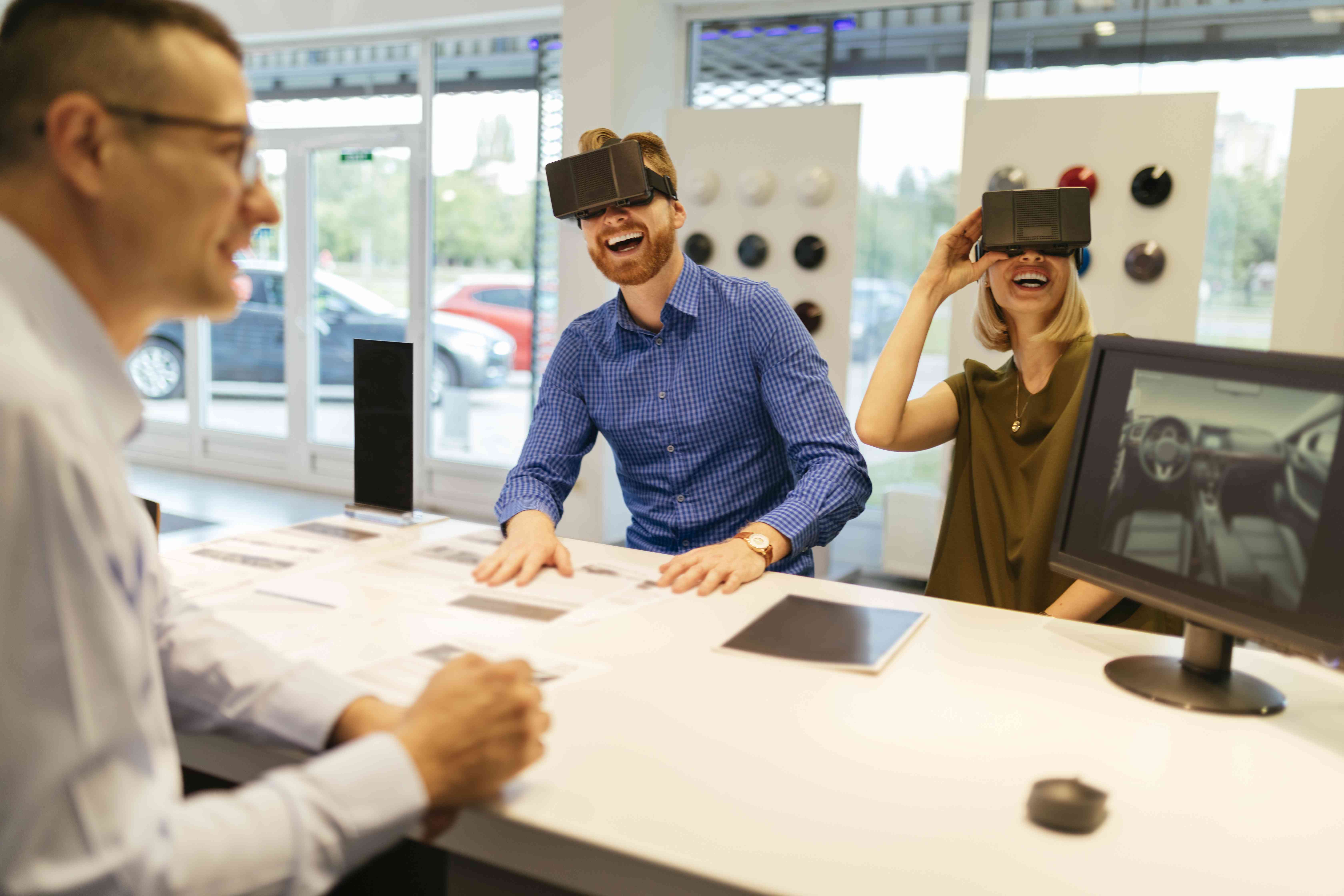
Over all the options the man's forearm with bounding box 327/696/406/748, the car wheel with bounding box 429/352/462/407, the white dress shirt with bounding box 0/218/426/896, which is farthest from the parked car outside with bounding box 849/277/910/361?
the white dress shirt with bounding box 0/218/426/896

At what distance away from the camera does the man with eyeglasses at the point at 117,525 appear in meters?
0.71

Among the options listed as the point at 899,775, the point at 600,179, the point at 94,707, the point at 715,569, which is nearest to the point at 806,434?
the point at 715,569

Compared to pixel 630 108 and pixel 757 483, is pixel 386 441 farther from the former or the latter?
pixel 630 108

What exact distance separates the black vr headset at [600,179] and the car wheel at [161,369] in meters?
5.84

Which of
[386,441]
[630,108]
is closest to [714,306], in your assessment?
[386,441]

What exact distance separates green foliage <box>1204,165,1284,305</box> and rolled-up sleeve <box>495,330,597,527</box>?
3026 mm

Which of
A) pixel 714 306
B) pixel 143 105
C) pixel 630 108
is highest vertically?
pixel 630 108

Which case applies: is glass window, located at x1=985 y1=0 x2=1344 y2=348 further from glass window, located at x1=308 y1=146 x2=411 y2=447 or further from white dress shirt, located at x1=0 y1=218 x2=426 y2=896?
white dress shirt, located at x1=0 y1=218 x2=426 y2=896

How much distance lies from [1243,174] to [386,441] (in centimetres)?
367

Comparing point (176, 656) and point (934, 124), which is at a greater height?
point (934, 124)

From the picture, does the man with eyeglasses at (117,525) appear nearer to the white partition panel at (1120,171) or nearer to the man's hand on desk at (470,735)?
the man's hand on desk at (470,735)

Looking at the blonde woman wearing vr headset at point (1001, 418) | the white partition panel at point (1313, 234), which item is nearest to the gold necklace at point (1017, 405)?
the blonde woman wearing vr headset at point (1001, 418)

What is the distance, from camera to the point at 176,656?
1130 mm

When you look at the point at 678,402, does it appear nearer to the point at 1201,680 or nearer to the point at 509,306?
the point at 1201,680
